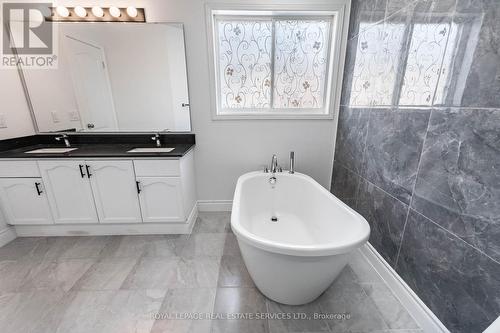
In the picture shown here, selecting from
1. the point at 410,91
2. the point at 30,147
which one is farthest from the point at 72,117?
the point at 410,91

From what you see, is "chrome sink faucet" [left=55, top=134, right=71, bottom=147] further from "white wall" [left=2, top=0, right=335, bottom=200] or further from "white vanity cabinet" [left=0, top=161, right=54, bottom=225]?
"white wall" [left=2, top=0, right=335, bottom=200]

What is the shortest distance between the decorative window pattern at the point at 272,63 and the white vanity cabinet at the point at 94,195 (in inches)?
41.0

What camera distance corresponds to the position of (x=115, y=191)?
200 cm

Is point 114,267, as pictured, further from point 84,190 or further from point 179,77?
point 179,77

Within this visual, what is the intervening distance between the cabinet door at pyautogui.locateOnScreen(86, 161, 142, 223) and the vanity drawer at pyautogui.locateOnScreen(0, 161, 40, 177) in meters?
0.48

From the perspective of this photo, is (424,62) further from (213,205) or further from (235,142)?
(213,205)

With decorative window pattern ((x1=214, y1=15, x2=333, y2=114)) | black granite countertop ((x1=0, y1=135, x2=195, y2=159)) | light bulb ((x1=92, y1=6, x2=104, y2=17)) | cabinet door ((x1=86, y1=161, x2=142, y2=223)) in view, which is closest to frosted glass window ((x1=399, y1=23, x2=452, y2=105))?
decorative window pattern ((x1=214, y1=15, x2=333, y2=114))

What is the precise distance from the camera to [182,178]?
2.04m

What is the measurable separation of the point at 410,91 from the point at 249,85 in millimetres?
1518

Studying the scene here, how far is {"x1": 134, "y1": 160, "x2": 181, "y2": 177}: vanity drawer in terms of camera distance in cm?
194

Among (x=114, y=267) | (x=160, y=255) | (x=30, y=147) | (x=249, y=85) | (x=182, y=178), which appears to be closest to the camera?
(x=114, y=267)

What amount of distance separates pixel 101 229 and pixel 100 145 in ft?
3.03

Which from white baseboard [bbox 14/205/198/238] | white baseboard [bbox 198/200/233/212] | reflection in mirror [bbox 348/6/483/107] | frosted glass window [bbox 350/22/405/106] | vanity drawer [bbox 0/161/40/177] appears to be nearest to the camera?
reflection in mirror [bbox 348/6/483/107]
